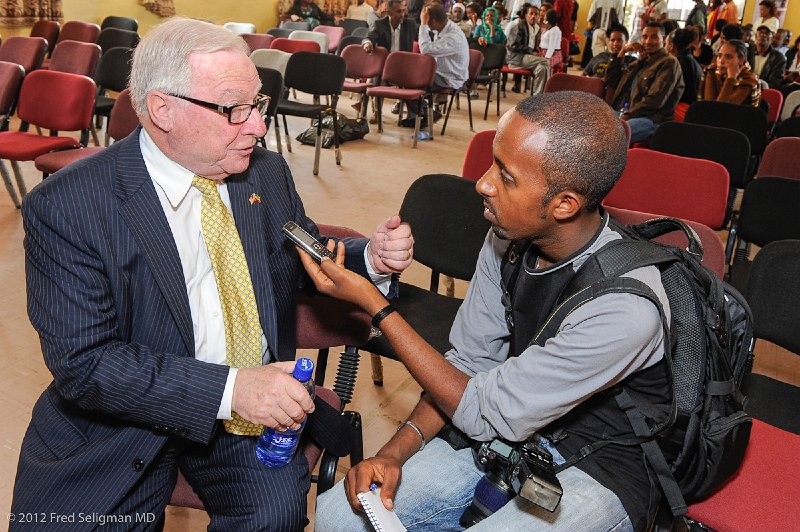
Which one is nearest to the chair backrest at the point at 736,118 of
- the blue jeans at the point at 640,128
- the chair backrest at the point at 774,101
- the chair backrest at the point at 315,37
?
the blue jeans at the point at 640,128

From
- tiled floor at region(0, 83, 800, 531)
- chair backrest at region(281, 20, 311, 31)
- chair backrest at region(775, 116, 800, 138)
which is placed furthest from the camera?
chair backrest at region(281, 20, 311, 31)

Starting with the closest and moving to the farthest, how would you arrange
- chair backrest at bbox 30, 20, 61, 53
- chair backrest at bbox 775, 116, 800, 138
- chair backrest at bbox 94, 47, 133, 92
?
chair backrest at bbox 775, 116, 800, 138
chair backrest at bbox 94, 47, 133, 92
chair backrest at bbox 30, 20, 61, 53

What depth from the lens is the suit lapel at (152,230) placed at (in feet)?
4.60

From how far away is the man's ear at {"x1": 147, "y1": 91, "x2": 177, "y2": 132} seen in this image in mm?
1419

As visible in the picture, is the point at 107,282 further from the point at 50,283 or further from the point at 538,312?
the point at 538,312

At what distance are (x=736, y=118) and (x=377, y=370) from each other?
372cm

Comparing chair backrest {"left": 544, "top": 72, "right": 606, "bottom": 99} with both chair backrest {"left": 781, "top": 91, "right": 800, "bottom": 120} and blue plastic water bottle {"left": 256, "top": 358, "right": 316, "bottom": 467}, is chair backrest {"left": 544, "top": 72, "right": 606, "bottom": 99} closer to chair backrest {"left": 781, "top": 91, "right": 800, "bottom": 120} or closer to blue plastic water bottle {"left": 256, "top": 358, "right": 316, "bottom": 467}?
chair backrest {"left": 781, "top": 91, "right": 800, "bottom": 120}

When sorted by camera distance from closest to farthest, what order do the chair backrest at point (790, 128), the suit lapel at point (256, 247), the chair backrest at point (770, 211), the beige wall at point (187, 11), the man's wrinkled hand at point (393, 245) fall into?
the suit lapel at point (256, 247), the man's wrinkled hand at point (393, 245), the chair backrest at point (770, 211), the chair backrest at point (790, 128), the beige wall at point (187, 11)

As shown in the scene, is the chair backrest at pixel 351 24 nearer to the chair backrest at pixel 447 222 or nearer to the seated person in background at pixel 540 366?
the chair backrest at pixel 447 222

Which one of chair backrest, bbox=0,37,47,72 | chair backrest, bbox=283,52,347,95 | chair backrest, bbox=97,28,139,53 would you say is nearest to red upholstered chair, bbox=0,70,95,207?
chair backrest, bbox=0,37,47,72

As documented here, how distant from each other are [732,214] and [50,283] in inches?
131

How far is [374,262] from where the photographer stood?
1818 mm

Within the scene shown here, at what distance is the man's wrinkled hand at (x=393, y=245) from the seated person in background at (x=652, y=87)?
14.0 feet

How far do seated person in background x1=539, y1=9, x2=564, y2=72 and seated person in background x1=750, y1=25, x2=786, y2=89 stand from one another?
10.9 ft
